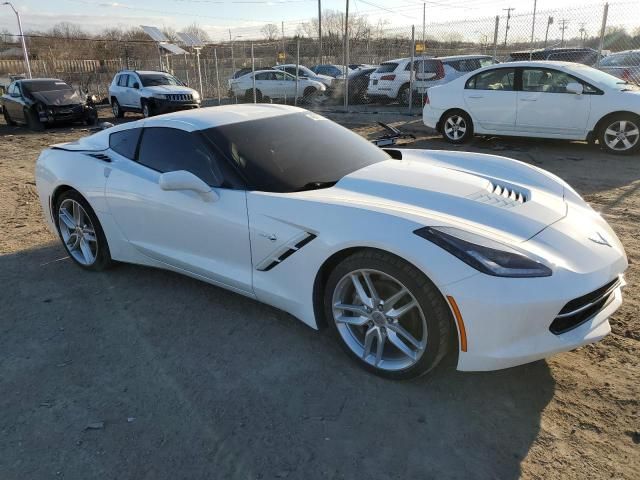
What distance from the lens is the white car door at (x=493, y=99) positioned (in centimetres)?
916

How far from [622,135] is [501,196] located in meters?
6.59

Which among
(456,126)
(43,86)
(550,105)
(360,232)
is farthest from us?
(43,86)

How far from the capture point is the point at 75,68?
29.7m

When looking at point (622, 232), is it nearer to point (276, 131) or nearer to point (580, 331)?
point (580, 331)

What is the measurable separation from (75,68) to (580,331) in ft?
108

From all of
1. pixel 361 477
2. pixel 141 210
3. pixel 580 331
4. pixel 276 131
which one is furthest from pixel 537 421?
pixel 141 210

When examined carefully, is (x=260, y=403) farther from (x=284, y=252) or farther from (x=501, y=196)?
(x=501, y=196)

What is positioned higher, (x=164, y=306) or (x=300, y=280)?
(x=300, y=280)

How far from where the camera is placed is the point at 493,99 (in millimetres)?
9344

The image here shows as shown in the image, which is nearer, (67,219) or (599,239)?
(599,239)

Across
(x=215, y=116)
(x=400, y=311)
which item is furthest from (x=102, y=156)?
(x=400, y=311)

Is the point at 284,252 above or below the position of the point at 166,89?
below

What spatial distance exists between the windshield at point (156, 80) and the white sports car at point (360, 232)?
43.5 ft

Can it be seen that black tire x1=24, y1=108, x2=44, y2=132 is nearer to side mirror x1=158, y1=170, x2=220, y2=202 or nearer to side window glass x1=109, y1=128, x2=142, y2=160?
side window glass x1=109, y1=128, x2=142, y2=160
